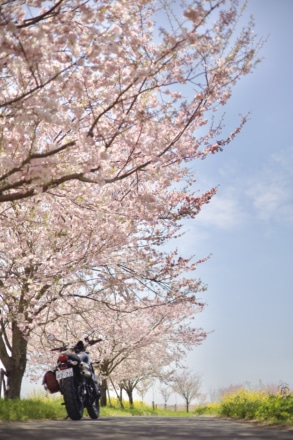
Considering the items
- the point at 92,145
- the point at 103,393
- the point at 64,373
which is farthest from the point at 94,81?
the point at 103,393

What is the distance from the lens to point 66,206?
10.8 m

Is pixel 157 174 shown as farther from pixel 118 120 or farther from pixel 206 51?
pixel 206 51

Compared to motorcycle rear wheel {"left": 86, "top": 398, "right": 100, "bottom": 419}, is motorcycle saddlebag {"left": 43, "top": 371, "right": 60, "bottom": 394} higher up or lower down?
higher up

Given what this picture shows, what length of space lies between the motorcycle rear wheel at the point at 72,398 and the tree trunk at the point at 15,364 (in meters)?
5.56

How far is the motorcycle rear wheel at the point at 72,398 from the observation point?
9.55 metres

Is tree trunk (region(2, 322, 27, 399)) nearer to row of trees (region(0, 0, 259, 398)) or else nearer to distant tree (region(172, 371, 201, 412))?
row of trees (region(0, 0, 259, 398))

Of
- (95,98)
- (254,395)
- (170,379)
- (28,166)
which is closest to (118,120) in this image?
(95,98)

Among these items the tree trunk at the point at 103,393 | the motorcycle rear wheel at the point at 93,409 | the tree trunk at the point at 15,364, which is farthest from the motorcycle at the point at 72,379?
the tree trunk at the point at 103,393

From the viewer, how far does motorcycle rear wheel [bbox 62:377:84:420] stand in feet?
31.3

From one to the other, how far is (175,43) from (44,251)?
307 inches

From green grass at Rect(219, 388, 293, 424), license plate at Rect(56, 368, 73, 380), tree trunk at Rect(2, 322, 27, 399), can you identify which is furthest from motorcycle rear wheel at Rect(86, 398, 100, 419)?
tree trunk at Rect(2, 322, 27, 399)

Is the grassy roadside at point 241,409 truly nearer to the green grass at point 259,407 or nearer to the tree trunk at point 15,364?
the green grass at point 259,407

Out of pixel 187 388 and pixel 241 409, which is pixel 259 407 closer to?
pixel 241 409

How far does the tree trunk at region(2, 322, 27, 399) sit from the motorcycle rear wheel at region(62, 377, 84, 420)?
5.56 m
